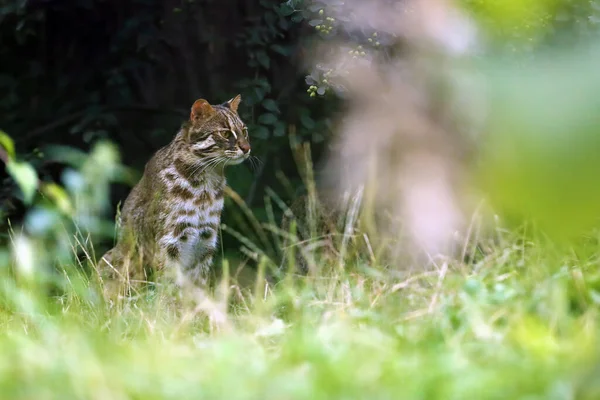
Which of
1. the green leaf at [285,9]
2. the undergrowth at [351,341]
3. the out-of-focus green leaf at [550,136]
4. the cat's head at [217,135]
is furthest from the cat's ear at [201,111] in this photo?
the out-of-focus green leaf at [550,136]

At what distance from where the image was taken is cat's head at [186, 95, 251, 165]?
456cm

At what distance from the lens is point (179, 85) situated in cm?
561

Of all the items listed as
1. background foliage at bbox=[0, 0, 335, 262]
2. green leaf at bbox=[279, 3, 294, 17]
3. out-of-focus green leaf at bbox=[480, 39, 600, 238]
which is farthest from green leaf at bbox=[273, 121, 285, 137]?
out-of-focus green leaf at bbox=[480, 39, 600, 238]

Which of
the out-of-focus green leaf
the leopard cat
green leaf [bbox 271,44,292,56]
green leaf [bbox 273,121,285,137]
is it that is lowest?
the leopard cat

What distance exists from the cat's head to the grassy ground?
57.0 inches

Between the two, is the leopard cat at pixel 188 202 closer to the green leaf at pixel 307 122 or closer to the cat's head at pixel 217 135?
the cat's head at pixel 217 135

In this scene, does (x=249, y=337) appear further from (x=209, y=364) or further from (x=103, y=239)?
(x=103, y=239)

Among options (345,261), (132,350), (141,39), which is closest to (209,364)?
(132,350)

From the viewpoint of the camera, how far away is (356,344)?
84.4 inches

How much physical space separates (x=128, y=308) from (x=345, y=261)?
3.45 ft

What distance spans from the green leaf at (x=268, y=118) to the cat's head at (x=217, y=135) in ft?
0.56

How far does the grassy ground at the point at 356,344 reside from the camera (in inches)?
67.8

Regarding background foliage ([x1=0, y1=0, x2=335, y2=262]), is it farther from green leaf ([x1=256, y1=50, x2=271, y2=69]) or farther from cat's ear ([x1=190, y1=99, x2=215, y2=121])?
cat's ear ([x1=190, y1=99, x2=215, y2=121])

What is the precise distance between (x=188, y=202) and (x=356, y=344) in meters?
2.63
